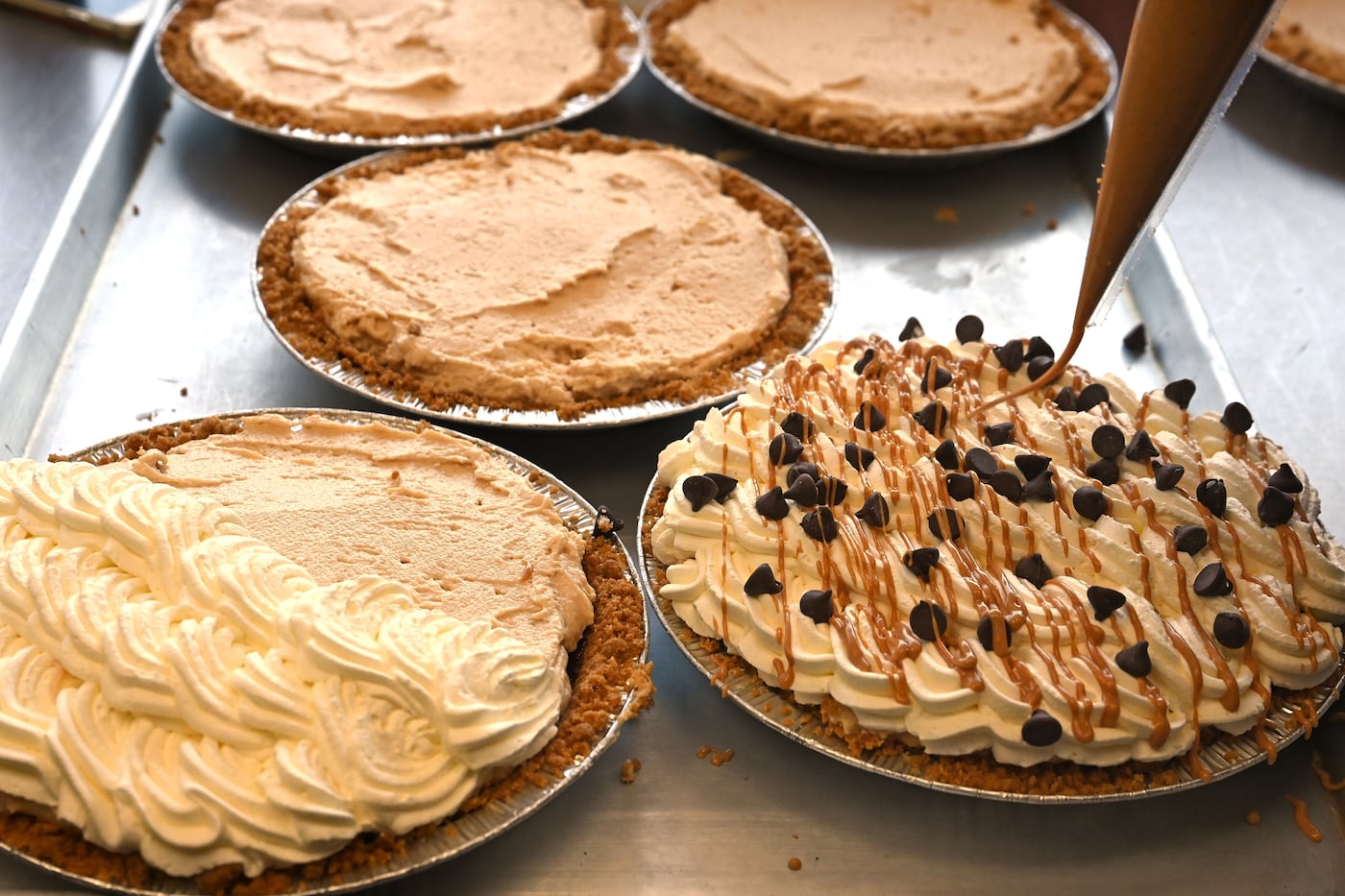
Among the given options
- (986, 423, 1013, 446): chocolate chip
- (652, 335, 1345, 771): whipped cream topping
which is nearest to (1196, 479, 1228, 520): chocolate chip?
(652, 335, 1345, 771): whipped cream topping

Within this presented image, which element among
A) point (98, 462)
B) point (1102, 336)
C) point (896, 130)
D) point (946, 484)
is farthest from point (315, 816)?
point (896, 130)

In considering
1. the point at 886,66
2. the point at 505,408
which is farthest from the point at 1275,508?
the point at 886,66

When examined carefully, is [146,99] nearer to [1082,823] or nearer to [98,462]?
[98,462]

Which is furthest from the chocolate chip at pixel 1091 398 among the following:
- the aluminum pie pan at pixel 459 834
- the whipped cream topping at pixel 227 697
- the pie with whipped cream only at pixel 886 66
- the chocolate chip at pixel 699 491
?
the pie with whipped cream only at pixel 886 66

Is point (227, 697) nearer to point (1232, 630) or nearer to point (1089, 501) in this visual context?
point (1089, 501)

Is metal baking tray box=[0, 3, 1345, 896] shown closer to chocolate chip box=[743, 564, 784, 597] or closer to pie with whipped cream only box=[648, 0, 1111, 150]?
pie with whipped cream only box=[648, 0, 1111, 150]
